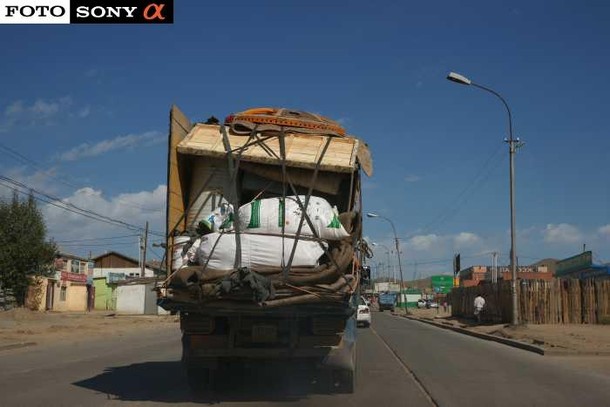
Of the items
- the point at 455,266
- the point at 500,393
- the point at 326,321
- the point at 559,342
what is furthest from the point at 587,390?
the point at 455,266

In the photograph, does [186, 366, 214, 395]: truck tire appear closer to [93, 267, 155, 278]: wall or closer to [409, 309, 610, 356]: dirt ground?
[409, 309, 610, 356]: dirt ground

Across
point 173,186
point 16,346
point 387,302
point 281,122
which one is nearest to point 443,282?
point 387,302

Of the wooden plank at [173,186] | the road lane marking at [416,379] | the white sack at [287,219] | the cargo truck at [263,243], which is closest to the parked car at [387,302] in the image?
the road lane marking at [416,379]

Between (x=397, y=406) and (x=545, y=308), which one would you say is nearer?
(x=397, y=406)

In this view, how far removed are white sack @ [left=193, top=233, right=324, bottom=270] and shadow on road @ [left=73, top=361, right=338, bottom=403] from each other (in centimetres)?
201

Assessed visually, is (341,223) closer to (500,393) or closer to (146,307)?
(500,393)

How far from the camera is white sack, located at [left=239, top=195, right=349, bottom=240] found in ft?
26.2

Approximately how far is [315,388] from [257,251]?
9.09 ft

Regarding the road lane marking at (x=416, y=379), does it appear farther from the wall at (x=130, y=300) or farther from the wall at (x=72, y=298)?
the wall at (x=72, y=298)

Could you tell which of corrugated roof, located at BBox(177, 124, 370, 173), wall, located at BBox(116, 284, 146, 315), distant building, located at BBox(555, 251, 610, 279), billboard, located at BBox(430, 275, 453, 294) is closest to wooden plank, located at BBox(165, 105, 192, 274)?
corrugated roof, located at BBox(177, 124, 370, 173)

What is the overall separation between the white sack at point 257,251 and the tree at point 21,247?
109ft

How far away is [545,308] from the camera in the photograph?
28.4 meters

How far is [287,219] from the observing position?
26.2 feet

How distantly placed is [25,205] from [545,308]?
96.4ft
